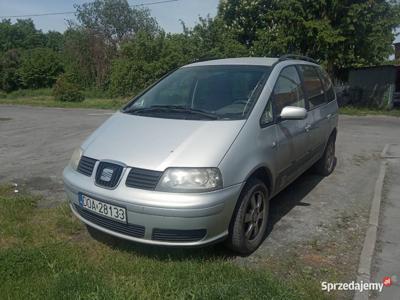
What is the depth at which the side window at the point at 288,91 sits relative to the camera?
412 centimetres

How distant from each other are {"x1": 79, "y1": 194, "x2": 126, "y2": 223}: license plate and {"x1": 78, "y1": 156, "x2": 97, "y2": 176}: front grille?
0.70 ft

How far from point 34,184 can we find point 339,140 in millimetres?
6913

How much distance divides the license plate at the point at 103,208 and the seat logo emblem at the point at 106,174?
0.19m

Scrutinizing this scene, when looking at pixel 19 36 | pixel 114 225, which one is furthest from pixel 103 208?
pixel 19 36

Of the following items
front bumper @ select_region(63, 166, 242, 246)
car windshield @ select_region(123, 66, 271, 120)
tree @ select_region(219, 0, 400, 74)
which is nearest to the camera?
front bumper @ select_region(63, 166, 242, 246)

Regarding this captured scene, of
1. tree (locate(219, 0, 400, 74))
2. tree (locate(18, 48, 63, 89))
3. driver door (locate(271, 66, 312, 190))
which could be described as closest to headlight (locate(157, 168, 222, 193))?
driver door (locate(271, 66, 312, 190))

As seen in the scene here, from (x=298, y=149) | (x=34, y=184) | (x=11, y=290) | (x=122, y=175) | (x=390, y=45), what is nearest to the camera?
(x=11, y=290)

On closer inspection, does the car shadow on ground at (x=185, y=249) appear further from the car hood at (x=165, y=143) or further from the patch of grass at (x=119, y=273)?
the car hood at (x=165, y=143)

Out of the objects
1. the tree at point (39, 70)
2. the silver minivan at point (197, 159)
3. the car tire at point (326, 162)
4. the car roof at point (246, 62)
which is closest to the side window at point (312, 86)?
the silver minivan at point (197, 159)

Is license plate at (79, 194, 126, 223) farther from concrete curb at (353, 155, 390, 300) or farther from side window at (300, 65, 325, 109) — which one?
side window at (300, 65, 325, 109)

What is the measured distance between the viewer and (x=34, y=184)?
5.82 metres

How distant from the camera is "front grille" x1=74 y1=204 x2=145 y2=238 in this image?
3.18 meters

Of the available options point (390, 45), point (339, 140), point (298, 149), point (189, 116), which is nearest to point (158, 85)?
point (189, 116)

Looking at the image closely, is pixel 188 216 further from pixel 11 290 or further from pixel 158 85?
pixel 158 85
